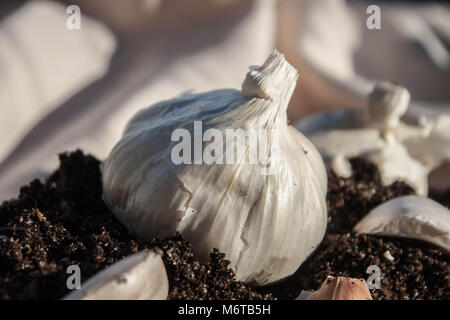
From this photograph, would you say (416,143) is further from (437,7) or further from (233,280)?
(437,7)

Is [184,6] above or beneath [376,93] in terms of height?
above

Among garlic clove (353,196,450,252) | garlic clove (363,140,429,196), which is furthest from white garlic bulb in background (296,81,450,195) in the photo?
garlic clove (353,196,450,252)

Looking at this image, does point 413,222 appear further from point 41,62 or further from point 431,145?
point 41,62

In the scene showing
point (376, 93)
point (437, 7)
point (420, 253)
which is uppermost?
point (437, 7)

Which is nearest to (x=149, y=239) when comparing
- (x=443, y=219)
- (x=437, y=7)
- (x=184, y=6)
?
(x=443, y=219)

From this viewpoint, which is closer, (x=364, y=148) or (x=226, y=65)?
(x=364, y=148)

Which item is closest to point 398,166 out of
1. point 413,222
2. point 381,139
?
point 381,139

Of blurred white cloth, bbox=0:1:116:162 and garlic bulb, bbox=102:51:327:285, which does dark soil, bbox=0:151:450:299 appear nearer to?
garlic bulb, bbox=102:51:327:285
